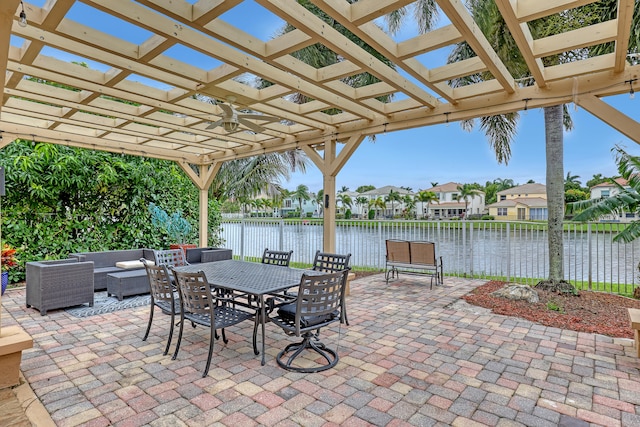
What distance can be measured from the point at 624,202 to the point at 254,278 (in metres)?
5.12

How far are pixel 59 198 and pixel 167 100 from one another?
4161mm

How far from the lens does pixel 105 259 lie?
20.6 ft

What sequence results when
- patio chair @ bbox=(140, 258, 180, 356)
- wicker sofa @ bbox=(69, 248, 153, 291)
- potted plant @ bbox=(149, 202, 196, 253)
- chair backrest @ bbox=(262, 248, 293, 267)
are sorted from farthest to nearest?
1. potted plant @ bbox=(149, 202, 196, 253)
2. wicker sofa @ bbox=(69, 248, 153, 291)
3. chair backrest @ bbox=(262, 248, 293, 267)
4. patio chair @ bbox=(140, 258, 180, 356)

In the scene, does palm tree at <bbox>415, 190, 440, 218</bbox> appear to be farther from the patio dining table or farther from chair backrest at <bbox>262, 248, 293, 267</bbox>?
the patio dining table

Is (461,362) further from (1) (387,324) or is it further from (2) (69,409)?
(2) (69,409)

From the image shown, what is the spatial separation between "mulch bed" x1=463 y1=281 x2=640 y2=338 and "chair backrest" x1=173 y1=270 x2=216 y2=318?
12.5ft

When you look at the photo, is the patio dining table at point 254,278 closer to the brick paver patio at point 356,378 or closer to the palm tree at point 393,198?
the brick paver patio at point 356,378

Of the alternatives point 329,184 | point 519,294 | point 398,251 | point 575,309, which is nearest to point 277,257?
point 329,184

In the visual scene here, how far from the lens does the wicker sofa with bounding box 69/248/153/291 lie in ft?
19.1

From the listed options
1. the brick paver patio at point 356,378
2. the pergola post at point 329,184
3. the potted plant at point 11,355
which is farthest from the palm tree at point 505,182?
the potted plant at point 11,355

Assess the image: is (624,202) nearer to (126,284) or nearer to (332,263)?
(332,263)

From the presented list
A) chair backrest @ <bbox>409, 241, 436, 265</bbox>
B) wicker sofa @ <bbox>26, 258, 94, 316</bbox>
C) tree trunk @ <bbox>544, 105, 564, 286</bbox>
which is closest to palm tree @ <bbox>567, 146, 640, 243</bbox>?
tree trunk @ <bbox>544, 105, 564, 286</bbox>

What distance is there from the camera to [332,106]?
15.4ft

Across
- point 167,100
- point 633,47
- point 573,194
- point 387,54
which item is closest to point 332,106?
point 387,54
